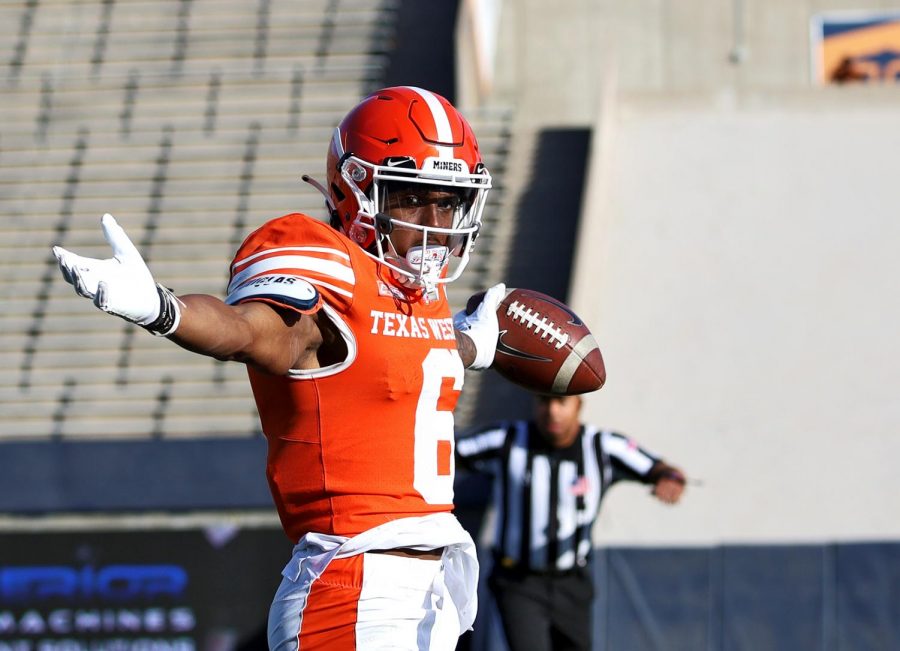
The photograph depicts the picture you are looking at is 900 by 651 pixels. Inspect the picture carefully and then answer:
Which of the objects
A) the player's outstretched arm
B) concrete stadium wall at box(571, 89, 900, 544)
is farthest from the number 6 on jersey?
concrete stadium wall at box(571, 89, 900, 544)

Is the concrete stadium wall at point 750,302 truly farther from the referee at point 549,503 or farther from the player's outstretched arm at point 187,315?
the player's outstretched arm at point 187,315

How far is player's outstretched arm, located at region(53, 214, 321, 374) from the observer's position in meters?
1.93

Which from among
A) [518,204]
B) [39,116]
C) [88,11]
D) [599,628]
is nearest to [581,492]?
[599,628]

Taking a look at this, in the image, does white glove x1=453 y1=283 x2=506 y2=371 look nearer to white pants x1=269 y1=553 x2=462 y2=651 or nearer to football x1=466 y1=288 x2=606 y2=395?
football x1=466 y1=288 x2=606 y2=395

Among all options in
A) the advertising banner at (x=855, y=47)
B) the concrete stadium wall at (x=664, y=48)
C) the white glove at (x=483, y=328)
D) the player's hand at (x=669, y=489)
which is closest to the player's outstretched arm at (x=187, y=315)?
the white glove at (x=483, y=328)

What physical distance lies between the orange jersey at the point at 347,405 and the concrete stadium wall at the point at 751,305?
4.39m

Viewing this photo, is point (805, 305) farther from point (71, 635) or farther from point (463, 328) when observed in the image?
point (463, 328)

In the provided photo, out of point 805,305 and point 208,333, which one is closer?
point 208,333

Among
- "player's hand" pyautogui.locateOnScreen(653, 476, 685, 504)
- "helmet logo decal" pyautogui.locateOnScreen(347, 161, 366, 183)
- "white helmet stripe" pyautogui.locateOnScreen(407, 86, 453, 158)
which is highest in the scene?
"white helmet stripe" pyautogui.locateOnScreen(407, 86, 453, 158)

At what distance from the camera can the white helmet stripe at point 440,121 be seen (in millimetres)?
2562

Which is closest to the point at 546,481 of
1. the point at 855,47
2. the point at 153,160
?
the point at 153,160

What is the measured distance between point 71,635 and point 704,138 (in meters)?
5.54

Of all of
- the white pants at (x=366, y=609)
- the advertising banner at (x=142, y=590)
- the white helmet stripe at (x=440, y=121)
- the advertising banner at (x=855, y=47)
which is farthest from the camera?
the advertising banner at (x=855, y=47)

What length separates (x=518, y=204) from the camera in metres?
9.61
